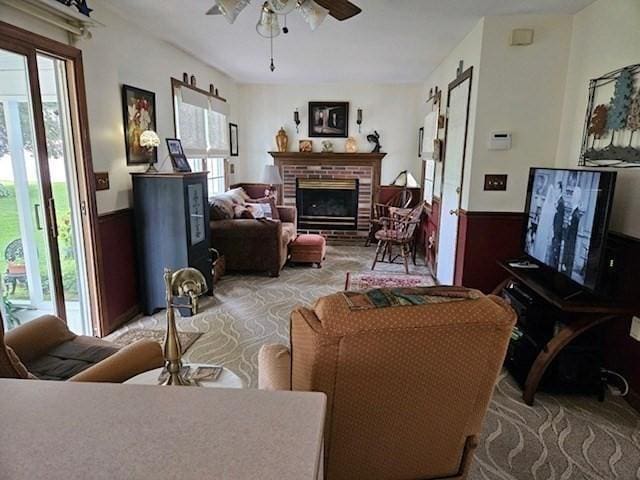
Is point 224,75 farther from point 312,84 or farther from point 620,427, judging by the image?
point 620,427

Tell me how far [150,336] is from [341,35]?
3.07 metres

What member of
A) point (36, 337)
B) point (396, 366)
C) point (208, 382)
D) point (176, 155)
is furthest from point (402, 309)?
point (176, 155)

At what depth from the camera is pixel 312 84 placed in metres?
6.40

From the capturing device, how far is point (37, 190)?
2564 millimetres

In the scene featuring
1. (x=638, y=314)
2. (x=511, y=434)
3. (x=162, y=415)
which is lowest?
(x=511, y=434)

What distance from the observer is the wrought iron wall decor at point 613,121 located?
2289 millimetres

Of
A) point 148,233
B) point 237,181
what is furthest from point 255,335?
point 237,181

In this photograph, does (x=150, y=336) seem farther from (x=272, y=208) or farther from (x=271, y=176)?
(x=271, y=176)

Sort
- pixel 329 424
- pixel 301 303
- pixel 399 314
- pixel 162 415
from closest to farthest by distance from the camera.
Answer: pixel 162 415 → pixel 399 314 → pixel 329 424 → pixel 301 303

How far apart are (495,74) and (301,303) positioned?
2542 millimetres

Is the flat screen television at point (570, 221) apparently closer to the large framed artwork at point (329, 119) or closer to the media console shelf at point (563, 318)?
the media console shelf at point (563, 318)

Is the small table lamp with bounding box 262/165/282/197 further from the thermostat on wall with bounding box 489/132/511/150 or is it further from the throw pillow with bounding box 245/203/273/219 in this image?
the thermostat on wall with bounding box 489/132/511/150

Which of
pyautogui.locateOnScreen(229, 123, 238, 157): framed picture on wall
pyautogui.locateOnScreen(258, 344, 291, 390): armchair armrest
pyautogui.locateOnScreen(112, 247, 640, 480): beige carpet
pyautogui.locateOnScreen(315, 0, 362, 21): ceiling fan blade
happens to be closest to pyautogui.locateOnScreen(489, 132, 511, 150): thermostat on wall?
pyautogui.locateOnScreen(315, 0, 362, 21): ceiling fan blade

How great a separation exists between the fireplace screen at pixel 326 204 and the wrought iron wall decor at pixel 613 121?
410 cm
